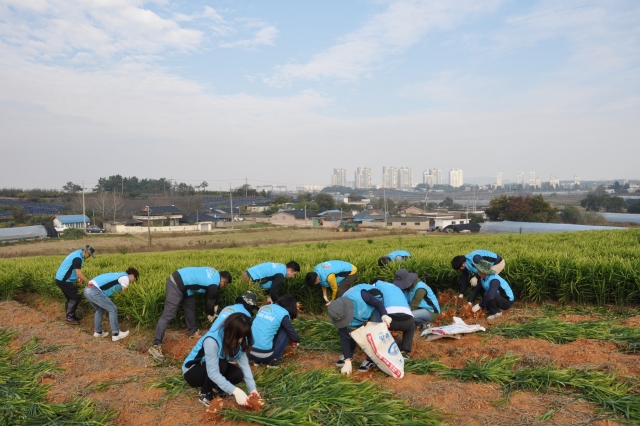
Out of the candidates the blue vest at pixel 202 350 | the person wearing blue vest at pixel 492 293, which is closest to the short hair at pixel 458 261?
the person wearing blue vest at pixel 492 293

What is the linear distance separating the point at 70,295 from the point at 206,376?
497 centimetres

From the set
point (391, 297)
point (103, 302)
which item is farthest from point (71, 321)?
point (391, 297)

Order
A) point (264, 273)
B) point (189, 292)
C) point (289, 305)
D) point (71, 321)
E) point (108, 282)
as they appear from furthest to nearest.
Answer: point (71, 321)
point (264, 273)
point (108, 282)
point (189, 292)
point (289, 305)

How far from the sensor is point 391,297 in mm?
5160

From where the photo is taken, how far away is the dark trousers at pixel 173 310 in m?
6.07

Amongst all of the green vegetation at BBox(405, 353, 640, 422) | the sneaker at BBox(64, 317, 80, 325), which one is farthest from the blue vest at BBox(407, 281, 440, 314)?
the sneaker at BBox(64, 317, 80, 325)

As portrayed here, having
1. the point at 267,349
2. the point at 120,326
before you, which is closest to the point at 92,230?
the point at 120,326

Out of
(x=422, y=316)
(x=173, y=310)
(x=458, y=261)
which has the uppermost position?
(x=458, y=261)

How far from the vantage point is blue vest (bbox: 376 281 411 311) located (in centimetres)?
511

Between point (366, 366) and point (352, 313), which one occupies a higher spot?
point (352, 313)

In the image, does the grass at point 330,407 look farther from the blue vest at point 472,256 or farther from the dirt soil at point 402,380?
the blue vest at point 472,256

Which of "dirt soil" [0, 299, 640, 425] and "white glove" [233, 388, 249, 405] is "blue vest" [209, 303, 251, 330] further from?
"dirt soil" [0, 299, 640, 425]

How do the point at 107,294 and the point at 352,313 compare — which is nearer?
the point at 352,313

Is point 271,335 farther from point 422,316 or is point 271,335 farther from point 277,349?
point 422,316
